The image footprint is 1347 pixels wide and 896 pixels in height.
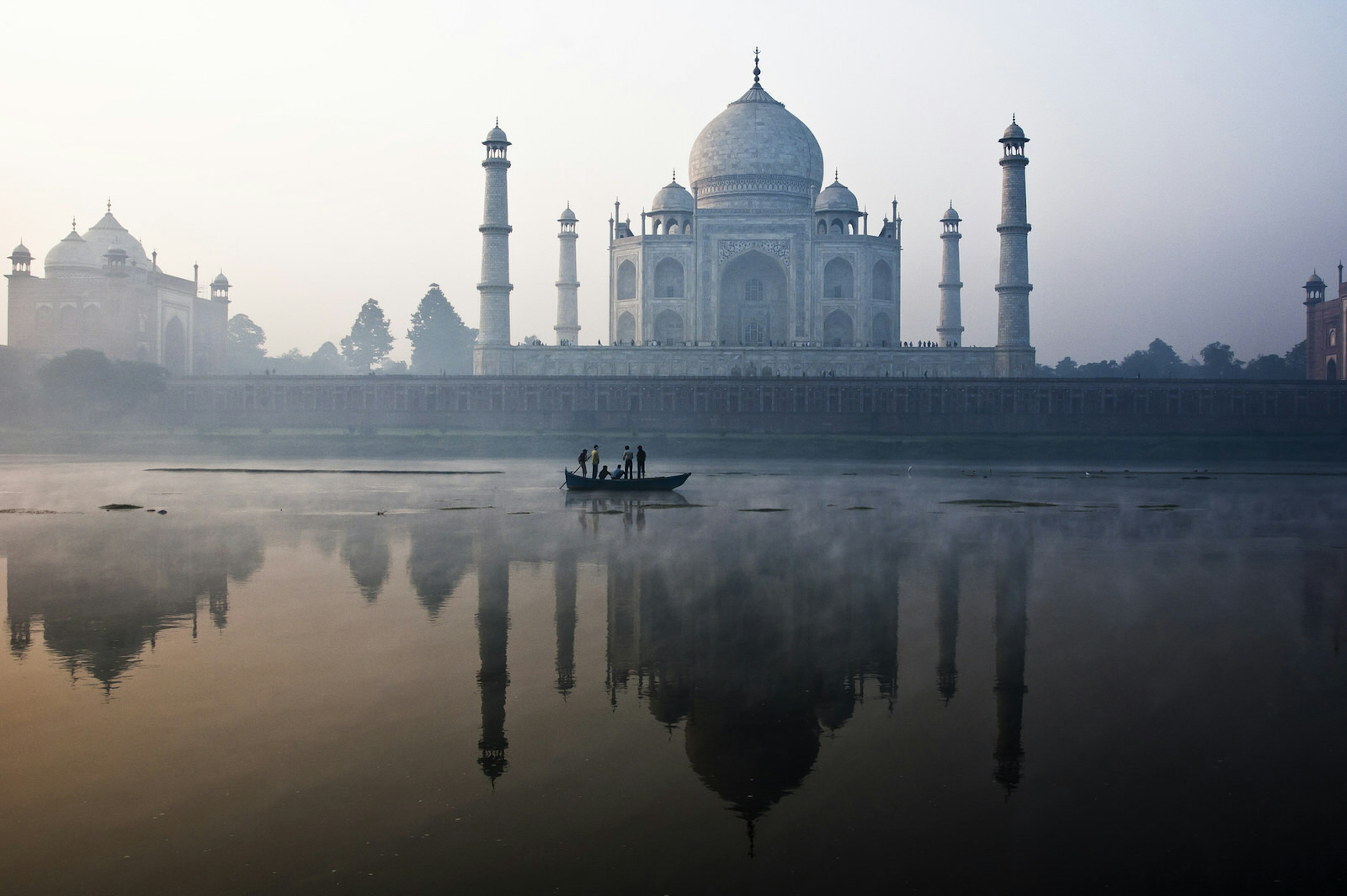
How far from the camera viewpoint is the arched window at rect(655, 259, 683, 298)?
170 feet

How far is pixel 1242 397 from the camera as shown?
4078 cm

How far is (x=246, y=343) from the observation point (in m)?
88.4

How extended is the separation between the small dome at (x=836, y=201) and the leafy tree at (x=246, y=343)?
161 feet

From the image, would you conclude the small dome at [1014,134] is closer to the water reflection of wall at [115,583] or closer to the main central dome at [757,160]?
the main central dome at [757,160]

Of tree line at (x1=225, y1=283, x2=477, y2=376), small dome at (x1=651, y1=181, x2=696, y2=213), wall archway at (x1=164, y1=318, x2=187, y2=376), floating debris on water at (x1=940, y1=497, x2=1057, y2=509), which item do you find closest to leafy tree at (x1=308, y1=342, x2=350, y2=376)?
tree line at (x1=225, y1=283, x2=477, y2=376)

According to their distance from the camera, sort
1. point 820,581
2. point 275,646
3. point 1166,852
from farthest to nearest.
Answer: point 820,581 → point 275,646 → point 1166,852

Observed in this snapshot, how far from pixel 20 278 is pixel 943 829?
58.8 meters

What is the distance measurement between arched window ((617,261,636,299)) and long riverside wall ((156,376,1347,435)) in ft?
38.7

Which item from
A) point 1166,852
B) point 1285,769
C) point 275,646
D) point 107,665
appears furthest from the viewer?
point 275,646

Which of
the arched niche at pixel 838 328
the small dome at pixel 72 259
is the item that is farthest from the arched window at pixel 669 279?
the small dome at pixel 72 259

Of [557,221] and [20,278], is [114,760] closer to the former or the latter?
[557,221]

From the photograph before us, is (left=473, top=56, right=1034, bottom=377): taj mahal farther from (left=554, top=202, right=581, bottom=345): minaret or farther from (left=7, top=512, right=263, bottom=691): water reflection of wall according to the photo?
(left=7, top=512, right=263, bottom=691): water reflection of wall

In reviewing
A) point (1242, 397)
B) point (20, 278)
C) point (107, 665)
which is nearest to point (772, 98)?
point (1242, 397)

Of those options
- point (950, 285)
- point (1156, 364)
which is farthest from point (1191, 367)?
point (950, 285)
